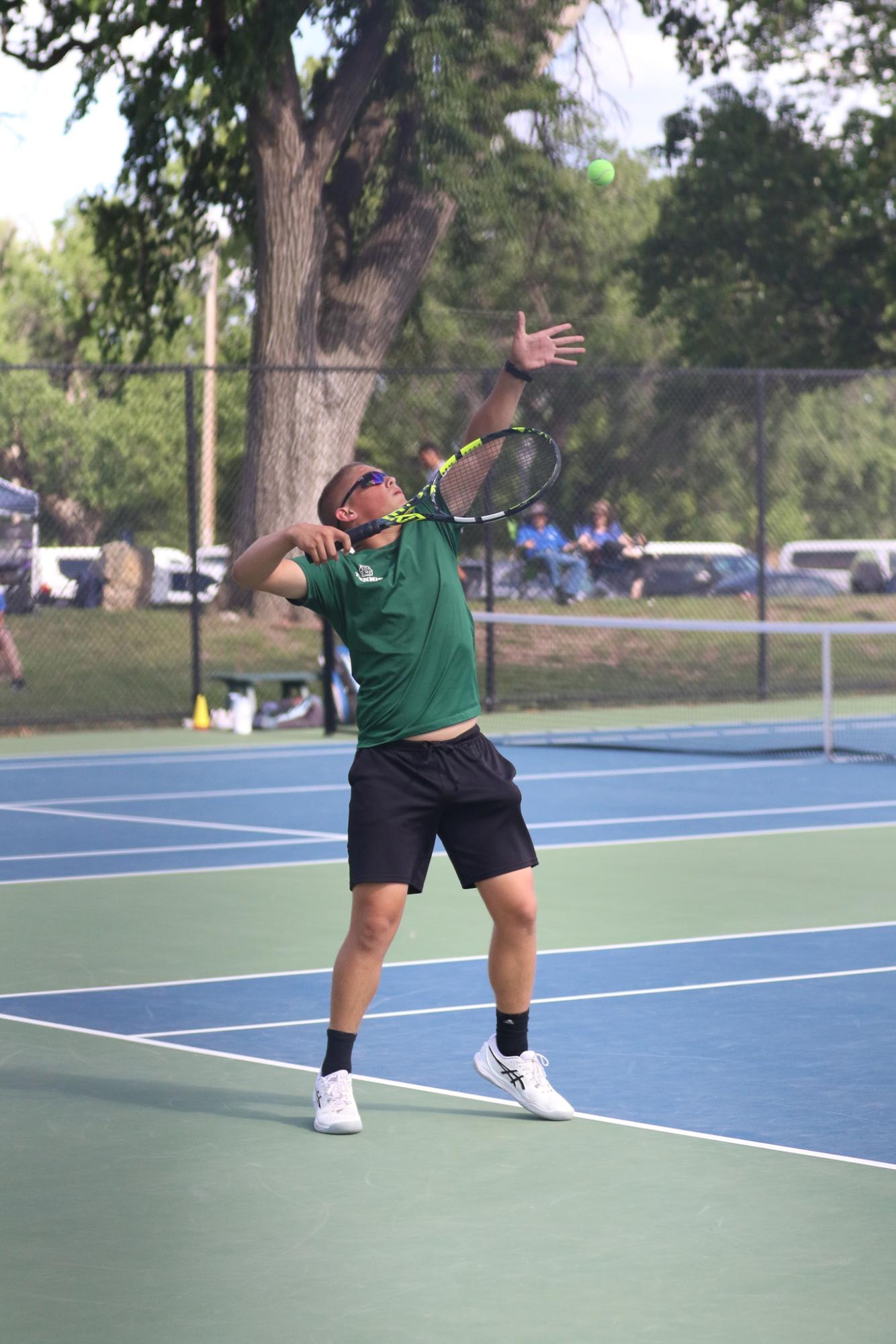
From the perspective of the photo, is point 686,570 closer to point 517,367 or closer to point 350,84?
point 350,84

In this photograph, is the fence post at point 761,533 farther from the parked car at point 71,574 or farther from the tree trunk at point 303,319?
the parked car at point 71,574

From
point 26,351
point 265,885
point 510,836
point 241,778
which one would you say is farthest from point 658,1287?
point 26,351

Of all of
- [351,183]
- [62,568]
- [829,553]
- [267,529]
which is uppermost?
[351,183]

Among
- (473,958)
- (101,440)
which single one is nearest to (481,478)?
(473,958)

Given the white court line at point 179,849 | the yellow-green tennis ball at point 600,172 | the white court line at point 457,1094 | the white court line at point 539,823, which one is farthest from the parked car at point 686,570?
the white court line at point 457,1094

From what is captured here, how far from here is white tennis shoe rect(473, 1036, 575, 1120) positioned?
17.2 ft

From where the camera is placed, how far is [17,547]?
1786 cm

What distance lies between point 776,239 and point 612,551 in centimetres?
1063

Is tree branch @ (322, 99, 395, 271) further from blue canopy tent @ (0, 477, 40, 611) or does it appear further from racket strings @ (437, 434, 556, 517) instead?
racket strings @ (437, 434, 556, 517)

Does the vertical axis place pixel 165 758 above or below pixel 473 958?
below

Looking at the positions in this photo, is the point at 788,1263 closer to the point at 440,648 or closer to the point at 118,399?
the point at 440,648

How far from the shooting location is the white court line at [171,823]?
10812 millimetres

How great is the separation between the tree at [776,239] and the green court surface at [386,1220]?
2296 centimetres

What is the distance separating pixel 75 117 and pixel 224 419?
77.9 ft
